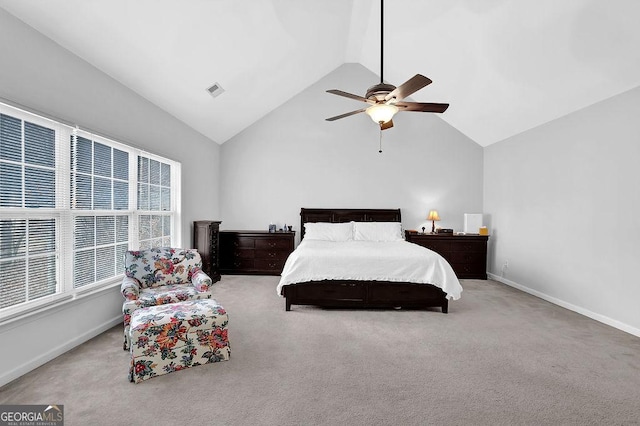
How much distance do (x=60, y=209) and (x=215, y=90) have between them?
2.55m

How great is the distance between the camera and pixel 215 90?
13.8 ft

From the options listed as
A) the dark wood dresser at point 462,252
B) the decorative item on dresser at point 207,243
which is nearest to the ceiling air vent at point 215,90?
the decorative item on dresser at point 207,243

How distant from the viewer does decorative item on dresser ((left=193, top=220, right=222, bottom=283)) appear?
4.88 meters

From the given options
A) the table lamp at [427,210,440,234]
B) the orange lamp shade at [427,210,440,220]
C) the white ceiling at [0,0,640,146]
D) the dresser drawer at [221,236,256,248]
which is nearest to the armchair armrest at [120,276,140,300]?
the white ceiling at [0,0,640,146]

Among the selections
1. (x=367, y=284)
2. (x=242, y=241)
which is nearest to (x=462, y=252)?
(x=367, y=284)

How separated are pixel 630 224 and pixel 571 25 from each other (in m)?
2.19

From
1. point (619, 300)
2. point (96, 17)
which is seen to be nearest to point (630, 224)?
point (619, 300)

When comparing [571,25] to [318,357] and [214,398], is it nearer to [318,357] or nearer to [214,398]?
[318,357]

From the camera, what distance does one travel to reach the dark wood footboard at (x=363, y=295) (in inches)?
143

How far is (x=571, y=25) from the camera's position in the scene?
2885 millimetres

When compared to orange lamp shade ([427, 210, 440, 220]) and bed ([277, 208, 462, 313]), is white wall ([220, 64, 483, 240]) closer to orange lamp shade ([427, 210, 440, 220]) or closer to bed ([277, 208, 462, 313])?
orange lamp shade ([427, 210, 440, 220])

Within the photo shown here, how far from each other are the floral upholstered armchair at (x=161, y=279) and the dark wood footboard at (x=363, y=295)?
43.6 inches

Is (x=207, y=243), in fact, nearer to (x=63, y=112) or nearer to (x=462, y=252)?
(x=63, y=112)

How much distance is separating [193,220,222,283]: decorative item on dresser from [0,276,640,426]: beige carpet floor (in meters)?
1.91
